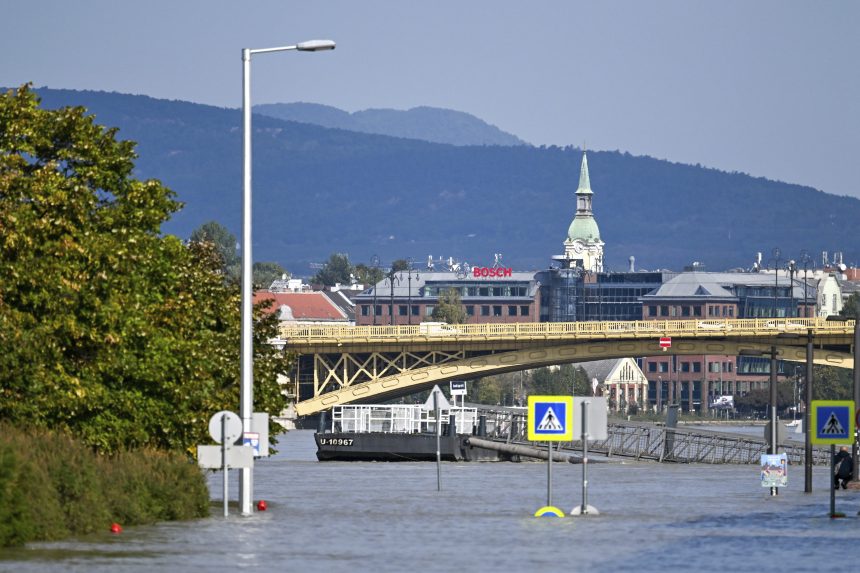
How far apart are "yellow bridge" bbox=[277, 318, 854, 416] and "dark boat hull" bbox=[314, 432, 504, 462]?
11.8 meters

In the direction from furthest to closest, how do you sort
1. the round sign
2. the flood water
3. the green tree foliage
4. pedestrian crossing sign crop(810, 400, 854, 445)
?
1. pedestrian crossing sign crop(810, 400, 854, 445)
2. the green tree foliage
3. the round sign
4. the flood water

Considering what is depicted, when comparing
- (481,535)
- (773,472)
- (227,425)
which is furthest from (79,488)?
(773,472)

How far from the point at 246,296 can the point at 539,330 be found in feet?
283

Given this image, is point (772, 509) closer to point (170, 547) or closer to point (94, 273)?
point (94, 273)

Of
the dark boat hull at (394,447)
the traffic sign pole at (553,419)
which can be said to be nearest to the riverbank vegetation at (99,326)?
the traffic sign pole at (553,419)

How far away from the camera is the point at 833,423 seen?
43219 millimetres

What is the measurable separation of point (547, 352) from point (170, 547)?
93.6 metres

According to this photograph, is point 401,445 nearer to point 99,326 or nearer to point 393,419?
point 393,419

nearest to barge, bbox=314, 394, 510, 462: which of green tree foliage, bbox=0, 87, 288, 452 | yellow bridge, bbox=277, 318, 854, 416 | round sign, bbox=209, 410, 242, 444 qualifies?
yellow bridge, bbox=277, 318, 854, 416

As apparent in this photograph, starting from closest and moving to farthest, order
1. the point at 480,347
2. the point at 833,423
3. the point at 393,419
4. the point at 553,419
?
1. the point at 553,419
2. the point at 833,423
3. the point at 393,419
4. the point at 480,347

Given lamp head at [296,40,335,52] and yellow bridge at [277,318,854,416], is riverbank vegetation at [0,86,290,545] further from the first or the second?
yellow bridge at [277,318,854,416]

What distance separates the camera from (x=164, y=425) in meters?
44.9

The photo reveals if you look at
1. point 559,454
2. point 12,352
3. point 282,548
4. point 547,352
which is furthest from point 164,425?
point 547,352

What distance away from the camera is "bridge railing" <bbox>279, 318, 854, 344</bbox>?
121688mm
